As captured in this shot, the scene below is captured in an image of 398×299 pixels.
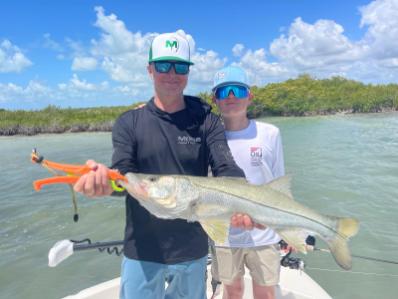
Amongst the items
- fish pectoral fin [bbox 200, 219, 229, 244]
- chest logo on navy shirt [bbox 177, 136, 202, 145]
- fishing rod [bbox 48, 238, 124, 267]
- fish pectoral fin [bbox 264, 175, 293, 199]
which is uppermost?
chest logo on navy shirt [bbox 177, 136, 202, 145]

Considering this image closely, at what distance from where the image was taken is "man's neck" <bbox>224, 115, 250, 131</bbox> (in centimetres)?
370

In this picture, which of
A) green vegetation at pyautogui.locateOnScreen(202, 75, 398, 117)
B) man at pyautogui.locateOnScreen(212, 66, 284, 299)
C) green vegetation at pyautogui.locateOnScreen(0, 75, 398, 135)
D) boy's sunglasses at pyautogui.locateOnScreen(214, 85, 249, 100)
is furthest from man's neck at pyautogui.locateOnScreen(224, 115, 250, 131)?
green vegetation at pyautogui.locateOnScreen(202, 75, 398, 117)

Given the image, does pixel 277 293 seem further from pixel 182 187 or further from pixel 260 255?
pixel 182 187

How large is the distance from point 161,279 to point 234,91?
1803 mm

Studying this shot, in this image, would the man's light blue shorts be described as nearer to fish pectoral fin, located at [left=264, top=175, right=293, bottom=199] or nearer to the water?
fish pectoral fin, located at [left=264, top=175, right=293, bottom=199]

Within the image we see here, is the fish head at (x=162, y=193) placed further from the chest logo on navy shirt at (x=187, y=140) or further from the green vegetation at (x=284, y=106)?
the green vegetation at (x=284, y=106)

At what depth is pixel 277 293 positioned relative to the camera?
467 centimetres

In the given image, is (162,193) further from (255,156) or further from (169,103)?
(255,156)

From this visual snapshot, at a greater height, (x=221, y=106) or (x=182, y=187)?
(x=221, y=106)

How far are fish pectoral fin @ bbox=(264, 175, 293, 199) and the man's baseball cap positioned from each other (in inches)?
44.3

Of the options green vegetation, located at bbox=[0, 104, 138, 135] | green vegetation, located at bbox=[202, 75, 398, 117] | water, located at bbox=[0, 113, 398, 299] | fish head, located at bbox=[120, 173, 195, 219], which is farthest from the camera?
green vegetation, located at bbox=[202, 75, 398, 117]

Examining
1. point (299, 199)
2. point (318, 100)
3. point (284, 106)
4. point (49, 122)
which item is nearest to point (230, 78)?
point (299, 199)

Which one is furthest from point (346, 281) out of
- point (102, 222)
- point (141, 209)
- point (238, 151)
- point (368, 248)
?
point (102, 222)

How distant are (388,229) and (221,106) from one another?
7878 mm
